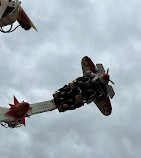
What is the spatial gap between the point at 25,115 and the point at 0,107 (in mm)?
2867

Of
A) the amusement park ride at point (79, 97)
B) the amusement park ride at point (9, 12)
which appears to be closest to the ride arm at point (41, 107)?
the amusement park ride at point (79, 97)

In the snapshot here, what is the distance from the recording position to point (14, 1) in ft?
91.5

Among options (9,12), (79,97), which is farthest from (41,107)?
(9,12)

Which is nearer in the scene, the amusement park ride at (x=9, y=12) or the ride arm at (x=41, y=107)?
the amusement park ride at (x=9, y=12)

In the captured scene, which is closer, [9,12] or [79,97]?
[9,12]

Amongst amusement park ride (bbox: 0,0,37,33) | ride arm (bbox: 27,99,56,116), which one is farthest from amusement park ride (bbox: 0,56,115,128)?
amusement park ride (bbox: 0,0,37,33)

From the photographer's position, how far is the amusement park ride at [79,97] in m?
31.0

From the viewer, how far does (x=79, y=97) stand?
32.0 metres

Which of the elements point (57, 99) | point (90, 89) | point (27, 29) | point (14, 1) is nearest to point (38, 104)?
point (57, 99)

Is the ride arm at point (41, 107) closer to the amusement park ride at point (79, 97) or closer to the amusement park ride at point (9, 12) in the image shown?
the amusement park ride at point (79, 97)

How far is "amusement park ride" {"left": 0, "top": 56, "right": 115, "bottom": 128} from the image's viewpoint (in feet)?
102

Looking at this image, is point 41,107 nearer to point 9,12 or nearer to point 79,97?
point 79,97

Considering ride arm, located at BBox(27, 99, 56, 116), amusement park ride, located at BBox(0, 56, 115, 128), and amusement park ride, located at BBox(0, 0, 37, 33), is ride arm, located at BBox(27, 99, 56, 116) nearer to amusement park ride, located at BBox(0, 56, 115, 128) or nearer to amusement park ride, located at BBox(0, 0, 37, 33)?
amusement park ride, located at BBox(0, 56, 115, 128)

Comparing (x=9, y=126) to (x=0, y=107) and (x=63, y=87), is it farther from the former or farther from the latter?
(x=63, y=87)
